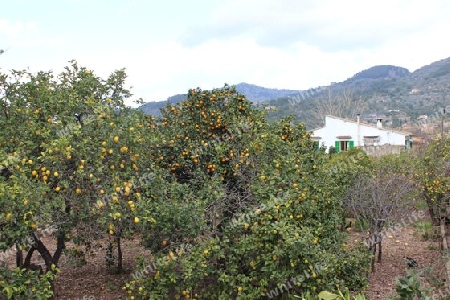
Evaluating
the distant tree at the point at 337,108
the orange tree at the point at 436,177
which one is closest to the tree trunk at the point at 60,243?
the orange tree at the point at 436,177

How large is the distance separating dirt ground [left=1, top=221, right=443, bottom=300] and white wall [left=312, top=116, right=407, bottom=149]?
21.9m

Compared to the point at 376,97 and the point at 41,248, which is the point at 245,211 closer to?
the point at 41,248

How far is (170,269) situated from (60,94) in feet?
8.44

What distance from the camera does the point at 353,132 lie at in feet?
109

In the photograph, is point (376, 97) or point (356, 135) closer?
point (356, 135)

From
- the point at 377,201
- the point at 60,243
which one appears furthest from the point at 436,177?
the point at 60,243

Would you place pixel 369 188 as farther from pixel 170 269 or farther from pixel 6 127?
pixel 6 127

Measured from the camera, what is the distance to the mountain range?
46.3 meters

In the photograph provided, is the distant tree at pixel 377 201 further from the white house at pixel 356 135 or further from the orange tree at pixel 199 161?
the white house at pixel 356 135

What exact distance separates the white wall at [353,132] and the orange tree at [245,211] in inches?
1040

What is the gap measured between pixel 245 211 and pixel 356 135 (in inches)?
1152

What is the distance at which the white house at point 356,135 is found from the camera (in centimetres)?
3219

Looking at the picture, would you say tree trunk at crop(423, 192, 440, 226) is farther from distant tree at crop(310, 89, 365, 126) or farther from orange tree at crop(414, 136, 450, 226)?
distant tree at crop(310, 89, 365, 126)

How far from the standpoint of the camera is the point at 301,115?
160ft
